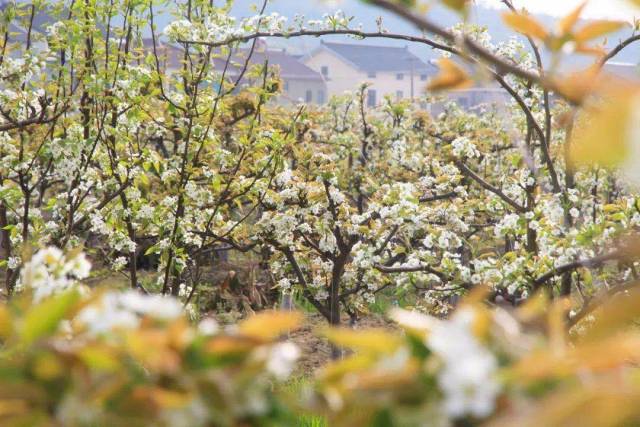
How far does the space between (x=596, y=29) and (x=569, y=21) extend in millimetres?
25

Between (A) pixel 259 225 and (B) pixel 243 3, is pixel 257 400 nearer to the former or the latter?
(A) pixel 259 225

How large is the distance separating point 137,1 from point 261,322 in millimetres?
3221

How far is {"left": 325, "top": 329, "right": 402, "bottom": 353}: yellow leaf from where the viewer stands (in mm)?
599

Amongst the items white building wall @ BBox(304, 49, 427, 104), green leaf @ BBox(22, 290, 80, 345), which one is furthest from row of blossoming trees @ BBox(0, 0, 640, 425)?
white building wall @ BBox(304, 49, 427, 104)

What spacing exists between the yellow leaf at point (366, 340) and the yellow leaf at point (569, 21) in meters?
0.32

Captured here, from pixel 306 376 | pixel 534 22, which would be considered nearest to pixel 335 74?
pixel 306 376

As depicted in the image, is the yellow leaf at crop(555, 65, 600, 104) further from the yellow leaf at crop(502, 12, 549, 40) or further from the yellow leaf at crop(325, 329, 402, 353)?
the yellow leaf at crop(325, 329, 402, 353)

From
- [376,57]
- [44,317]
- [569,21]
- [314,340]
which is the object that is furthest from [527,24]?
[376,57]

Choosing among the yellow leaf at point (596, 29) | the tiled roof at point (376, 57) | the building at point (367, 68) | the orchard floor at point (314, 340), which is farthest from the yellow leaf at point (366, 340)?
the tiled roof at point (376, 57)

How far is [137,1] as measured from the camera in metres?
3.55

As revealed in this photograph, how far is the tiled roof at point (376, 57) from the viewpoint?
49250 millimetres

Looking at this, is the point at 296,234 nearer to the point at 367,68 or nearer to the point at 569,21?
the point at 569,21

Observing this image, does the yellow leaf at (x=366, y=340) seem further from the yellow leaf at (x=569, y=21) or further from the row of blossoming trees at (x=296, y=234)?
the yellow leaf at (x=569, y=21)

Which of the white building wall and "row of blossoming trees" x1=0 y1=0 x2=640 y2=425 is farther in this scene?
the white building wall
